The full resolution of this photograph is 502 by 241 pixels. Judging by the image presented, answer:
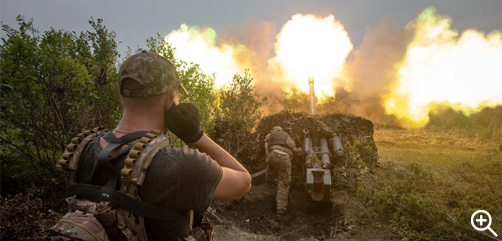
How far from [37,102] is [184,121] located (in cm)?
422

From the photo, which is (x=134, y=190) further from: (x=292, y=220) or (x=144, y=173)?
(x=292, y=220)

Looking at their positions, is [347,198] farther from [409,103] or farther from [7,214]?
[409,103]

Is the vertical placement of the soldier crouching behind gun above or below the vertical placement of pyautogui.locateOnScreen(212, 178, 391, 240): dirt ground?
above

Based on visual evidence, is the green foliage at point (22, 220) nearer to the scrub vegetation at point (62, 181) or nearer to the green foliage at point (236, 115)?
the scrub vegetation at point (62, 181)

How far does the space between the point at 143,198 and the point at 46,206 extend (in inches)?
174

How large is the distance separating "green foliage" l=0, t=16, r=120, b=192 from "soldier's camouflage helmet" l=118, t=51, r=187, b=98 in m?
3.66

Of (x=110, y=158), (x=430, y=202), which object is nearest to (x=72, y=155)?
(x=110, y=158)

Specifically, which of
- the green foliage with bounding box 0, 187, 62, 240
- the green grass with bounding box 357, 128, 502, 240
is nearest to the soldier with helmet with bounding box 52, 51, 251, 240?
the green foliage with bounding box 0, 187, 62, 240

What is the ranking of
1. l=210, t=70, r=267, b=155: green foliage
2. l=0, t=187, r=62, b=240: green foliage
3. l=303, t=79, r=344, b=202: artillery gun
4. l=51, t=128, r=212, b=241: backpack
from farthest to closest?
l=210, t=70, r=267, b=155: green foliage < l=303, t=79, r=344, b=202: artillery gun < l=0, t=187, r=62, b=240: green foliage < l=51, t=128, r=212, b=241: backpack

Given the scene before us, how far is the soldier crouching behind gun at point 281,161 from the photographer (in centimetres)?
750

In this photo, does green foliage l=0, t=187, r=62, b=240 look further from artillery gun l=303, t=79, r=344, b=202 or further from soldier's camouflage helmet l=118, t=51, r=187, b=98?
artillery gun l=303, t=79, r=344, b=202

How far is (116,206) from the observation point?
1493mm

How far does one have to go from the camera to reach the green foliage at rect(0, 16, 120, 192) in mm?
4555

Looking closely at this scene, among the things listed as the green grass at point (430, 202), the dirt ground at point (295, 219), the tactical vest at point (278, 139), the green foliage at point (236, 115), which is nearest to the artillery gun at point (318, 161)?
the dirt ground at point (295, 219)
